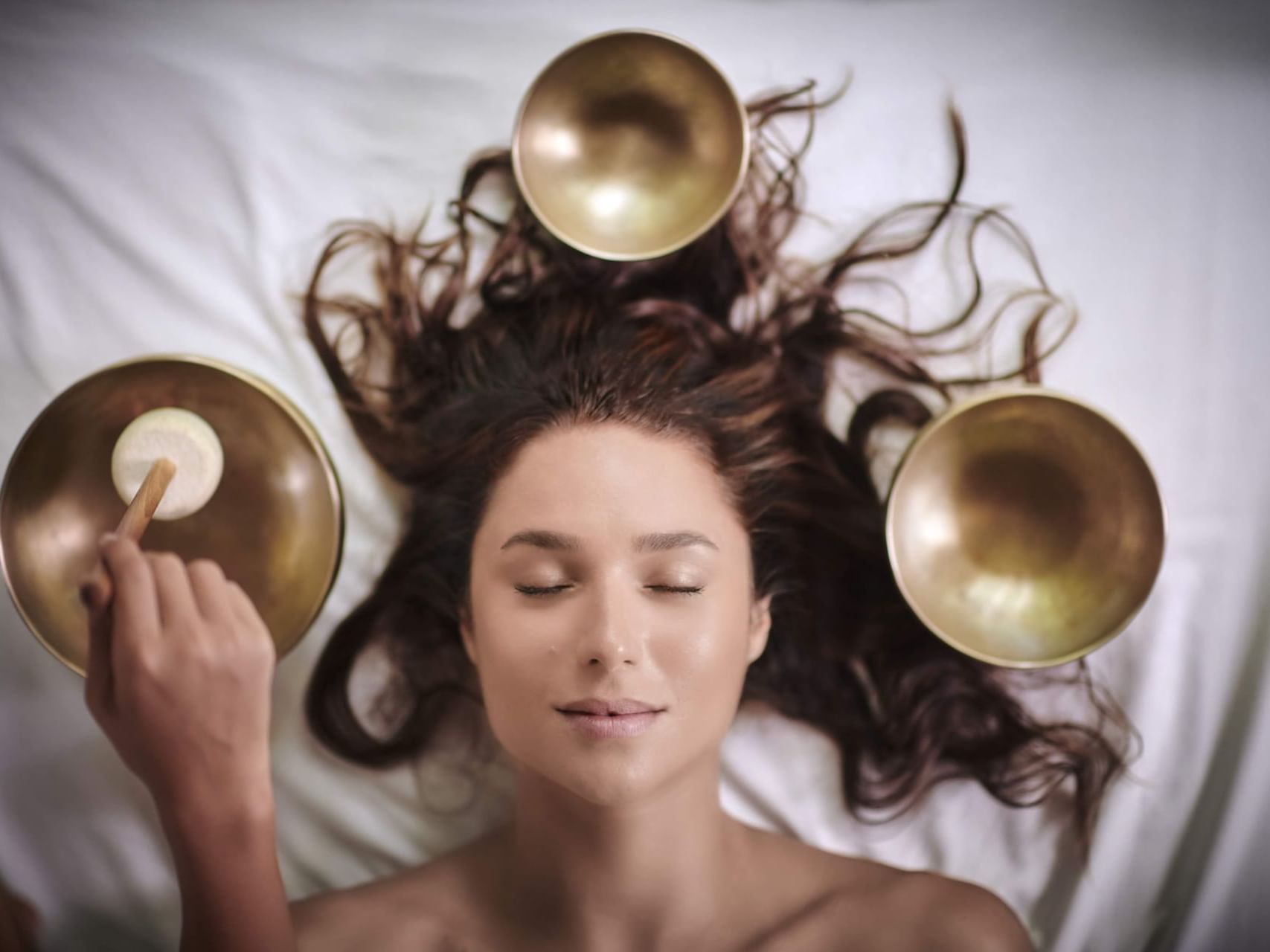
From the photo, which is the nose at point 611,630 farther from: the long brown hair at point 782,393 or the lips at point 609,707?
the long brown hair at point 782,393

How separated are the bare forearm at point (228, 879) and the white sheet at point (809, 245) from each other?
1.31 feet

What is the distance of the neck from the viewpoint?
3.25 ft

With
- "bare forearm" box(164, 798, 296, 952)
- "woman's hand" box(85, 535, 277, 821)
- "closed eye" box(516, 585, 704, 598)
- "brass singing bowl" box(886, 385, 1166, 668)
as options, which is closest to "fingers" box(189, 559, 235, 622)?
"woman's hand" box(85, 535, 277, 821)

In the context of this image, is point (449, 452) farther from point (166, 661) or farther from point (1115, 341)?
point (1115, 341)

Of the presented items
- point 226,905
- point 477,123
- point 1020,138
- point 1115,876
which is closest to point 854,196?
point 1020,138

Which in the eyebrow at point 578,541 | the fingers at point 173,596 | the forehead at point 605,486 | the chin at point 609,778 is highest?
the forehead at point 605,486

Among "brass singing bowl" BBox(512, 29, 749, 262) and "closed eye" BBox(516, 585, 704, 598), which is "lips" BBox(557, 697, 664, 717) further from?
"brass singing bowl" BBox(512, 29, 749, 262)

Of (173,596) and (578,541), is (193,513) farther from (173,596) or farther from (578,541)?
(578,541)

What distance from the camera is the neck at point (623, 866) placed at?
39.0 inches

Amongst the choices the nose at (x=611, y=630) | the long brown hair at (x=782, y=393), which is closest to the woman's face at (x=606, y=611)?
the nose at (x=611, y=630)

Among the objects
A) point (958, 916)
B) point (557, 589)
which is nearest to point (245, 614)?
point (557, 589)

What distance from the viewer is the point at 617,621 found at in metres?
0.91

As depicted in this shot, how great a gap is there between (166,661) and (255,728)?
0.29 ft

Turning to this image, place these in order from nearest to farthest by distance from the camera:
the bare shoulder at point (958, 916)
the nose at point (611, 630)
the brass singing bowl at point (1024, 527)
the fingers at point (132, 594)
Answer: the fingers at point (132, 594) → the nose at point (611, 630) → the bare shoulder at point (958, 916) → the brass singing bowl at point (1024, 527)
